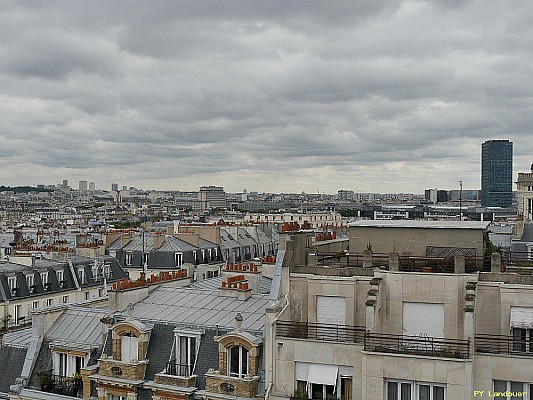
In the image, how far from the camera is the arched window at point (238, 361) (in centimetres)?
2130

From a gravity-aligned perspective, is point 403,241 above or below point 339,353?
above

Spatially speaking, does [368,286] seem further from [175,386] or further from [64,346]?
[64,346]

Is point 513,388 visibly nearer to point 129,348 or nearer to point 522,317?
point 522,317

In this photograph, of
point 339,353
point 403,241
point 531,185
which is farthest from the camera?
point 531,185

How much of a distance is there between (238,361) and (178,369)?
231cm

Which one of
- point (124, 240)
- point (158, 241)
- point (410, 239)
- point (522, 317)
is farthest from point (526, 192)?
point (522, 317)

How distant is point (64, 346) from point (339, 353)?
10.9 meters

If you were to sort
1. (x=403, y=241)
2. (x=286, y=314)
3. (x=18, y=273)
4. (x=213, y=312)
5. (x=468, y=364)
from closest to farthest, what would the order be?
(x=468, y=364)
(x=286, y=314)
(x=403, y=241)
(x=213, y=312)
(x=18, y=273)

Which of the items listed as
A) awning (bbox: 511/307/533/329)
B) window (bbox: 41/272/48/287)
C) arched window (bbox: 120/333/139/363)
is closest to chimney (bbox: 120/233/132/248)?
window (bbox: 41/272/48/287)

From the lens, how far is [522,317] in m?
18.5

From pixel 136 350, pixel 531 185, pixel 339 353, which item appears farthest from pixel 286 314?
pixel 531 185

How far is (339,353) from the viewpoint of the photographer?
19.4 metres

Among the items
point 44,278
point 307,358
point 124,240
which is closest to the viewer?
point 307,358

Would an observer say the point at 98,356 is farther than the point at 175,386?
Yes
